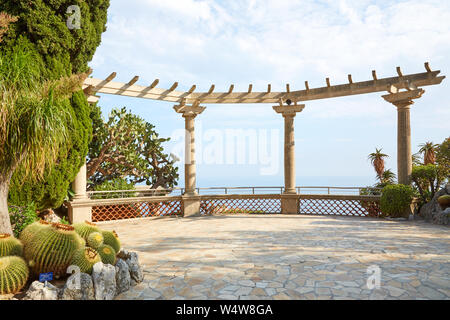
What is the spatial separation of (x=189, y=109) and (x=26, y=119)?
8.25 m

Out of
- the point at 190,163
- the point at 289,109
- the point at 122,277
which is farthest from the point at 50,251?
the point at 289,109

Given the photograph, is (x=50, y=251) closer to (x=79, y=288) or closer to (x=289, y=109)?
(x=79, y=288)

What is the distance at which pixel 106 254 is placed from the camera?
4648mm

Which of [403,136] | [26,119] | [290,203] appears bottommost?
[290,203]

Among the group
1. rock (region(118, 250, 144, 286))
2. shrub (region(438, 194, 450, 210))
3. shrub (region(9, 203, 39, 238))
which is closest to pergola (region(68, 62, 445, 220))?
shrub (region(438, 194, 450, 210))

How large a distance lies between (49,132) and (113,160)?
9.93 m

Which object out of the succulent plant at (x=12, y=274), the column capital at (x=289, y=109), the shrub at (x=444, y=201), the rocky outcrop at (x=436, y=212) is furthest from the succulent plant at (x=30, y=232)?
the shrub at (x=444, y=201)

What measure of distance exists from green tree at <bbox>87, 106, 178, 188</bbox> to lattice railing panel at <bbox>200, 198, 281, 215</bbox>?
3.13 meters

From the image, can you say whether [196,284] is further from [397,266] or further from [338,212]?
[338,212]

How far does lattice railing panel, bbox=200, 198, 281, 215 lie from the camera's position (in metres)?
13.6

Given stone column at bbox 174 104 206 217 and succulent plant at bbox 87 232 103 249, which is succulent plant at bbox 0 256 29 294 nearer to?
succulent plant at bbox 87 232 103 249

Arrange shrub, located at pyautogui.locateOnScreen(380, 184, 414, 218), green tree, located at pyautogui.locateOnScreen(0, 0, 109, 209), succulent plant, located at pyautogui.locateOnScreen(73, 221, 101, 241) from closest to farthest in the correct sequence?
succulent plant, located at pyautogui.locateOnScreen(73, 221, 101, 241) < green tree, located at pyautogui.locateOnScreen(0, 0, 109, 209) < shrub, located at pyautogui.locateOnScreen(380, 184, 414, 218)

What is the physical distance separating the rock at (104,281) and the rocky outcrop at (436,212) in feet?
34.4
